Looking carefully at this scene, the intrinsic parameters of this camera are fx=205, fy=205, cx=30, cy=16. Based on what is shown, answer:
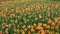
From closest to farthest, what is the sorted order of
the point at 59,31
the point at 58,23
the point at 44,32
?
the point at 44,32 < the point at 59,31 < the point at 58,23

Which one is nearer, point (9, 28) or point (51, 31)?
point (51, 31)

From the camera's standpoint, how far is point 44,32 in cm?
449

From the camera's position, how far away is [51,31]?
472cm

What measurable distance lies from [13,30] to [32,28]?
0.47 meters

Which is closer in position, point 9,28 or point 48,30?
point 48,30

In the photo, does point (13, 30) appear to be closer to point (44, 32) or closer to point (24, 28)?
point (24, 28)

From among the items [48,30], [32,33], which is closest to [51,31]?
[48,30]

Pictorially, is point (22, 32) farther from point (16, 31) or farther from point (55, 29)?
point (55, 29)

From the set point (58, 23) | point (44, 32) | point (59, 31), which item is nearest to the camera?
point (44, 32)

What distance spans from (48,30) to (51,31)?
13cm

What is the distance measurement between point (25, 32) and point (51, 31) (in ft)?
1.96

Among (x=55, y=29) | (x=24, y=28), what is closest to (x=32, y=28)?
(x=24, y=28)

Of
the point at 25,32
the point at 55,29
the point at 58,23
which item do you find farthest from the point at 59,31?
the point at 25,32

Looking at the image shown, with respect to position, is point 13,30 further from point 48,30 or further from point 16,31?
point 48,30
